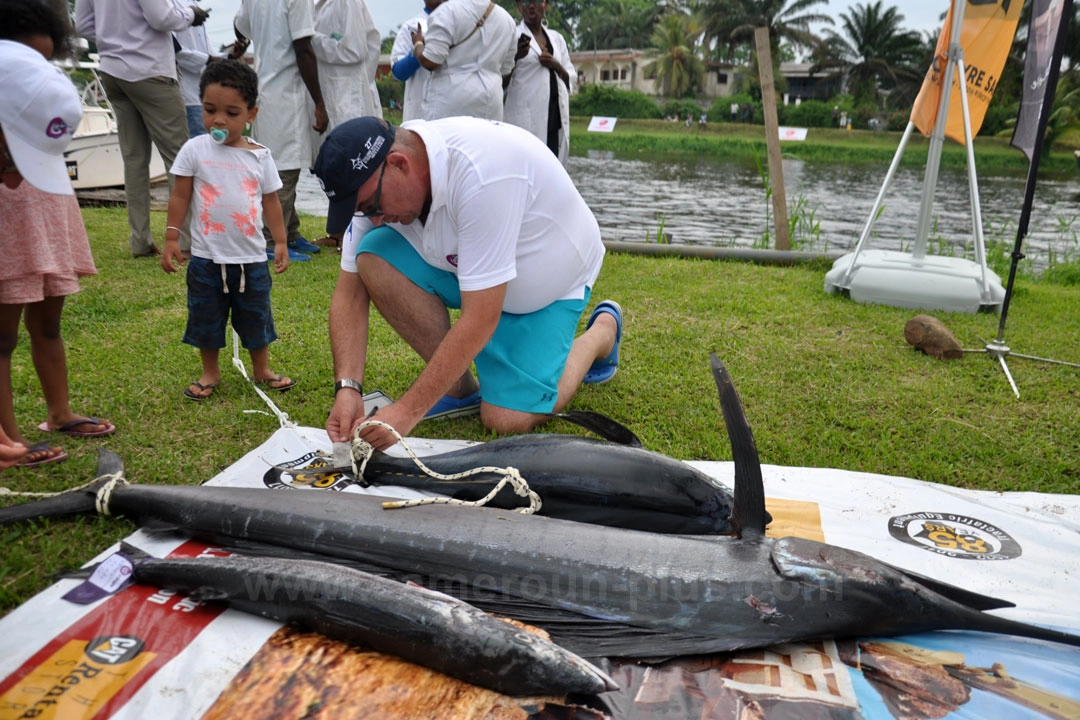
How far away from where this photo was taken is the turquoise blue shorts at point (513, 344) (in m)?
3.21

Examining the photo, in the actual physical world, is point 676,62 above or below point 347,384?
above

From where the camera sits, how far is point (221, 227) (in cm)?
350

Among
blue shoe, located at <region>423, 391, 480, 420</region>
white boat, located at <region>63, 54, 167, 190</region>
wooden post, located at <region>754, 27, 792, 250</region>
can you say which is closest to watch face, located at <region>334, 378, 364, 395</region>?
blue shoe, located at <region>423, 391, 480, 420</region>

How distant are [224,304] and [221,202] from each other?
488 millimetres

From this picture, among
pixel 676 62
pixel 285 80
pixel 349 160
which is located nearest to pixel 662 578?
pixel 349 160

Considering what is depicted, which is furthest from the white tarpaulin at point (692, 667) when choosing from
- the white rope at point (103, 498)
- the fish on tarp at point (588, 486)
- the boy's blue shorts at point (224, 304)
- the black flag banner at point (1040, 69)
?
the black flag banner at point (1040, 69)

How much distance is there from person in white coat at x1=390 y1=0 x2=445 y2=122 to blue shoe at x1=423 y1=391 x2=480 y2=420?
10.9 feet

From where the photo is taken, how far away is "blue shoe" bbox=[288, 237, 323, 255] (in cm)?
663

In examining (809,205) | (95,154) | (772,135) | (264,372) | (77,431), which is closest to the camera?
(77,431)

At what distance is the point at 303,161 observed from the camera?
632cm

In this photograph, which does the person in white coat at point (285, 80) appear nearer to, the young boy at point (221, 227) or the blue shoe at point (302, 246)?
the blue shoe at point (302, 246)

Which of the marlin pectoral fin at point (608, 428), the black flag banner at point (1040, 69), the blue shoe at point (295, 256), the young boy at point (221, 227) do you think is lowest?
the marlin pectoral fin at point (608, 428)

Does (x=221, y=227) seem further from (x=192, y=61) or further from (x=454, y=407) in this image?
(x=192, y=61)

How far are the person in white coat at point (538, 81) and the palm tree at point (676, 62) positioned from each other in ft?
190
